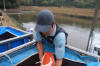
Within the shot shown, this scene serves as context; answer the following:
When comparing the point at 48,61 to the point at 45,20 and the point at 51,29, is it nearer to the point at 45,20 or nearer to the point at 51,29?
the point at 51,29

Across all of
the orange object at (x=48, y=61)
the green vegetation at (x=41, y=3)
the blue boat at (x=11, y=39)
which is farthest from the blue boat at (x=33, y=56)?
the green vegetation at (x=41, y=3)

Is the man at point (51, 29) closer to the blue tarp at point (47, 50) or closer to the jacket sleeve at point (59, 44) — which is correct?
the jacket sleeve at point (59, 44)

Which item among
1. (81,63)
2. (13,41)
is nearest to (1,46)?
(13,41)

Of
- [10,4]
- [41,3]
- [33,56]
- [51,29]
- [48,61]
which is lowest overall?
[33,56]

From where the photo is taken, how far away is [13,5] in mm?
34312

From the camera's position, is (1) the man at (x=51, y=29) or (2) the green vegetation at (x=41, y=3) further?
(2) the green vegetation at (x=41, y=3)

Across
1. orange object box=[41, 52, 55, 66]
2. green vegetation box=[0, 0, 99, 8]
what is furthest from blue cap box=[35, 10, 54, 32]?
green vegetation box=[0, 0, 99, 8]

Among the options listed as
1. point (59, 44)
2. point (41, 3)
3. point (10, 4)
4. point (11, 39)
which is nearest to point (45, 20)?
point (59, 44)

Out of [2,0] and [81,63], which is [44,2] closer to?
[2,0]

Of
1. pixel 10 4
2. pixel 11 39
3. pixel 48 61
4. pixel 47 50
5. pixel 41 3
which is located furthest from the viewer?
pixel 41 3

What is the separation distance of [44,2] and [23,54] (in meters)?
42.6

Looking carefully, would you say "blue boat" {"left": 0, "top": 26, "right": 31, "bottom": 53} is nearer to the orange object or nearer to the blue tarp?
the blue tarp

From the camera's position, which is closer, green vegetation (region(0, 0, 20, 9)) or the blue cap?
the blue cap

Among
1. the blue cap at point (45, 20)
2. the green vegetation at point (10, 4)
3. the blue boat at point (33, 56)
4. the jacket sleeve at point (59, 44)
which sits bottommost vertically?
the blue boat at point (33, 56)
